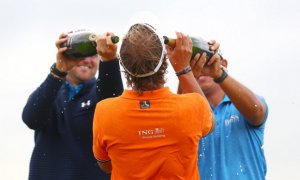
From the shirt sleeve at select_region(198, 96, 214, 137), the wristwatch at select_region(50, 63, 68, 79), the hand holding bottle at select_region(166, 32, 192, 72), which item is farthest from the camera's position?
the wristwatch at select_region(50, 63, 68, 79)

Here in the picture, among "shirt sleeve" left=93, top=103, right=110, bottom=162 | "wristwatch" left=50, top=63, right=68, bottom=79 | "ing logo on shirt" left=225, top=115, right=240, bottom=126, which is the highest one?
"wristwatch" left=50, top=63, right=68, bottom=79

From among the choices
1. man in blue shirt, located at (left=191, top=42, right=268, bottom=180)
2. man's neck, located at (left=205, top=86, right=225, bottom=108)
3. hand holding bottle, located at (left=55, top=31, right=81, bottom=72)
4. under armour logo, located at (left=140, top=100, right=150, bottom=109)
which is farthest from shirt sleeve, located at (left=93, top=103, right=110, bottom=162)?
man's neck, located at (left=205, top=86, right=225, bottom=108)

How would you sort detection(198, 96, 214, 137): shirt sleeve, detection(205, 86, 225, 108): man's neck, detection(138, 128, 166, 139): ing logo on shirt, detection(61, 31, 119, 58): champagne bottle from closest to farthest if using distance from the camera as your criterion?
detection(138, 128, 166, 139): ing logo on shirt → detection(198, 96, 214, 137): shirt sleeve → detection(61, 31, 119, 58): champagne bottle → detection(205, 86, 225, 108): man's neck

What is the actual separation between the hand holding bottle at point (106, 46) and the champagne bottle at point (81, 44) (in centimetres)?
31

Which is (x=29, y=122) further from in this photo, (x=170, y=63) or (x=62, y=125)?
(x=170, y=63)

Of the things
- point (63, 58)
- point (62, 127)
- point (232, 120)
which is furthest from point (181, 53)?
point (62, 127)

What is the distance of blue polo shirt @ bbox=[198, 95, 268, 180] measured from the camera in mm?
5738

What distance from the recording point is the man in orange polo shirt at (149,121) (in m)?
4.25

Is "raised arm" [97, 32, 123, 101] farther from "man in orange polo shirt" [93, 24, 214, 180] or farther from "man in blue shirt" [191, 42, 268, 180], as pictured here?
"man in blue shirt" [191, 42, 268, 180]

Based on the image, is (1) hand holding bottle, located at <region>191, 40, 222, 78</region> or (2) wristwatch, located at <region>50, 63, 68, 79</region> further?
(2) wristwatch, located at <region>50, 63, 68, 79</region>

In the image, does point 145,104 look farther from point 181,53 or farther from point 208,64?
point 208,64

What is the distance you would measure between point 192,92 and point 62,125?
Result: 7.13ft

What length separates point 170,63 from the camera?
4820 mm

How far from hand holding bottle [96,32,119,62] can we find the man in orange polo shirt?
0.66 metres
